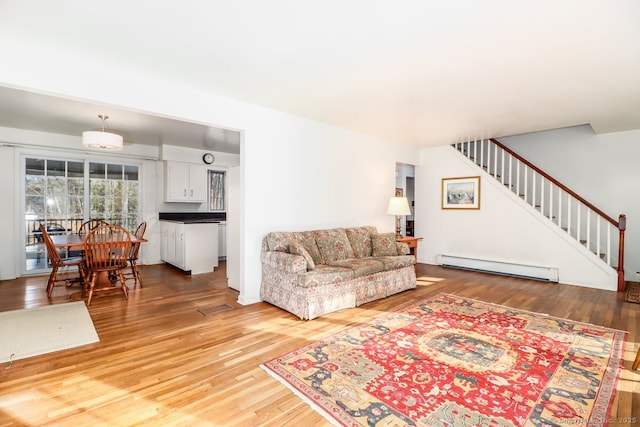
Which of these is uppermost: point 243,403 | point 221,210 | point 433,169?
point 433,169

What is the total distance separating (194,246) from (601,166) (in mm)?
7485

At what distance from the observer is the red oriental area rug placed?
1.81 m

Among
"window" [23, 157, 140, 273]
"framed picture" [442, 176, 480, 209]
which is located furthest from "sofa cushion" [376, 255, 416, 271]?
"window" [23, 157, 140, 273]

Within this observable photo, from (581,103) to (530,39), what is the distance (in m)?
2.18

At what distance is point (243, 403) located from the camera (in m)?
1.90

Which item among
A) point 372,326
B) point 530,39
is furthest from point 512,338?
point 530,39

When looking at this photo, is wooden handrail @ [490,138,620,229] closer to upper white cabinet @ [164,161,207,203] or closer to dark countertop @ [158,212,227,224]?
dark countertop @ [158,212,227,224]

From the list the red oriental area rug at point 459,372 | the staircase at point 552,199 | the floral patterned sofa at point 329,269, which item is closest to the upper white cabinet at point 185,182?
the floral patterned sofa at point 329,269

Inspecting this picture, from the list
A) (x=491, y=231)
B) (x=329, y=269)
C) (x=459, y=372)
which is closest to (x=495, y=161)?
(x=491, y=231)

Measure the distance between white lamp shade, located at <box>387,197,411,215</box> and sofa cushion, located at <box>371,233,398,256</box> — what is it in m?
0.70

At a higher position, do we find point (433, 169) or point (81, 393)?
point (433, 169)

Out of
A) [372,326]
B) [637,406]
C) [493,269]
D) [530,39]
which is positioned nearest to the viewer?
[637,406]

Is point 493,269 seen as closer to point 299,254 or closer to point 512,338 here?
point 512,338

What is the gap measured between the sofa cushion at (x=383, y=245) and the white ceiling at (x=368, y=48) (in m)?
1.92
